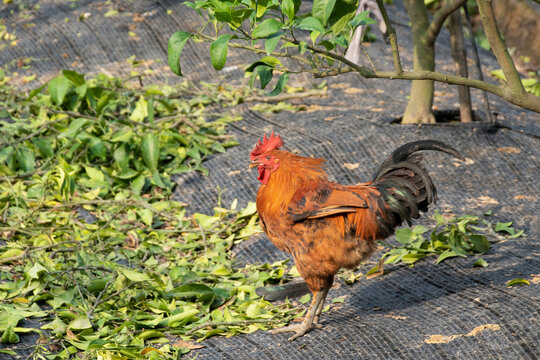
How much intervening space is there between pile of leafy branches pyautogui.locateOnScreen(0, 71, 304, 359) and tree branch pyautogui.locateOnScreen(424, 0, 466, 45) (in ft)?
5.15

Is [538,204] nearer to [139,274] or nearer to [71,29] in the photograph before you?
[139,274]

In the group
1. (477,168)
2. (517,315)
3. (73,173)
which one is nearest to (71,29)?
(73,173)

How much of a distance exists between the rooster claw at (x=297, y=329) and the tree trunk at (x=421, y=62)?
208 centimetres

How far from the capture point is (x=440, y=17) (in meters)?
3.97

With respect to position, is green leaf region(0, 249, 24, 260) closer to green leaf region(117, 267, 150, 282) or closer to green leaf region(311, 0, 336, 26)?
green leaf region(117, 267, 150, 282)

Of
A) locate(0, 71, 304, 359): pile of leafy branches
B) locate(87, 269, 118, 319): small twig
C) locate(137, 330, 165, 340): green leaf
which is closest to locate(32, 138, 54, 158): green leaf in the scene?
locate(0, 71, 304, 359): pile of leafy branches

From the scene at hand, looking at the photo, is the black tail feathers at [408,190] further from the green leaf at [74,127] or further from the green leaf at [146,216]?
the green leaf at [74,127]

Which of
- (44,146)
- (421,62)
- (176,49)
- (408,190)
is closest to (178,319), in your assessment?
(408,190)

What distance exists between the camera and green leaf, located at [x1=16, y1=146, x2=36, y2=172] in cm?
420

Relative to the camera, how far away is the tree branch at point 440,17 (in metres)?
3.82

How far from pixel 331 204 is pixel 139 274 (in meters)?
0.97

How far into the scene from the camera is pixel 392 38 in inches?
86.7

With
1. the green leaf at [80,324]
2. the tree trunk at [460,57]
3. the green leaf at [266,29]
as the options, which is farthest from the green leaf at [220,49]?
the tree trunk at [460,57]

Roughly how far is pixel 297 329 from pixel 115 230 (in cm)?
151
